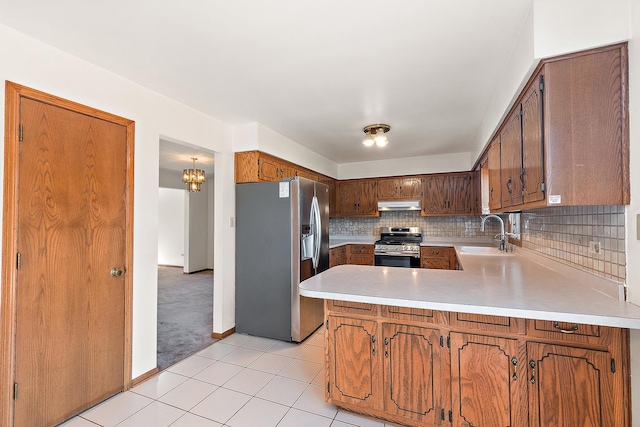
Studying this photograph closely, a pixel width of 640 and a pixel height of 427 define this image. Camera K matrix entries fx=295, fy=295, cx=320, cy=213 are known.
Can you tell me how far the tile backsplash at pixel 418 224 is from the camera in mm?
4938

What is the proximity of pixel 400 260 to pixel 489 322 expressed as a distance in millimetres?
3092

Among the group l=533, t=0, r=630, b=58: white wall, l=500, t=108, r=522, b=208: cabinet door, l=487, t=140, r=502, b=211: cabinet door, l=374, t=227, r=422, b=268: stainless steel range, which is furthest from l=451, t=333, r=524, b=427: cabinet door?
l=374, t=227, r=422, b=268: stainless steel range

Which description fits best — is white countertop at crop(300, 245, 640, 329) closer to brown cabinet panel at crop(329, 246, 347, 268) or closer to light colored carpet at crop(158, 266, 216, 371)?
light colored carpet at crop(158, 266, 216, 371)

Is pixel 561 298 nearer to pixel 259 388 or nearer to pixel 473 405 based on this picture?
pixel 473 405

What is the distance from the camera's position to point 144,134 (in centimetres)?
244

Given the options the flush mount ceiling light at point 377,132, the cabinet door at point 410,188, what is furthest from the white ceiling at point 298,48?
the cabinet door at point 410,188

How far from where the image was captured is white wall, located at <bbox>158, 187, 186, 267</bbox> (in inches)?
316

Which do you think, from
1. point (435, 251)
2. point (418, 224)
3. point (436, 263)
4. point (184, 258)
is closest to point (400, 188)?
point (418, 224)

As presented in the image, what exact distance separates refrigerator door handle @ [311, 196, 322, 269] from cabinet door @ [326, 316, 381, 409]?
5.03 feet

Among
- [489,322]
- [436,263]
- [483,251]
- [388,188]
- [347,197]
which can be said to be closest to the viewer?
[489,322]

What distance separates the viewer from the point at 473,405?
158 cm

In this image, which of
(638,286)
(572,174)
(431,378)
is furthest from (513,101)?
(431,378)

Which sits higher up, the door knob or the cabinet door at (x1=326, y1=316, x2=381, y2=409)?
the door knob

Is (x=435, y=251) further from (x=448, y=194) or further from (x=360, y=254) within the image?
(x=360, y=254)
